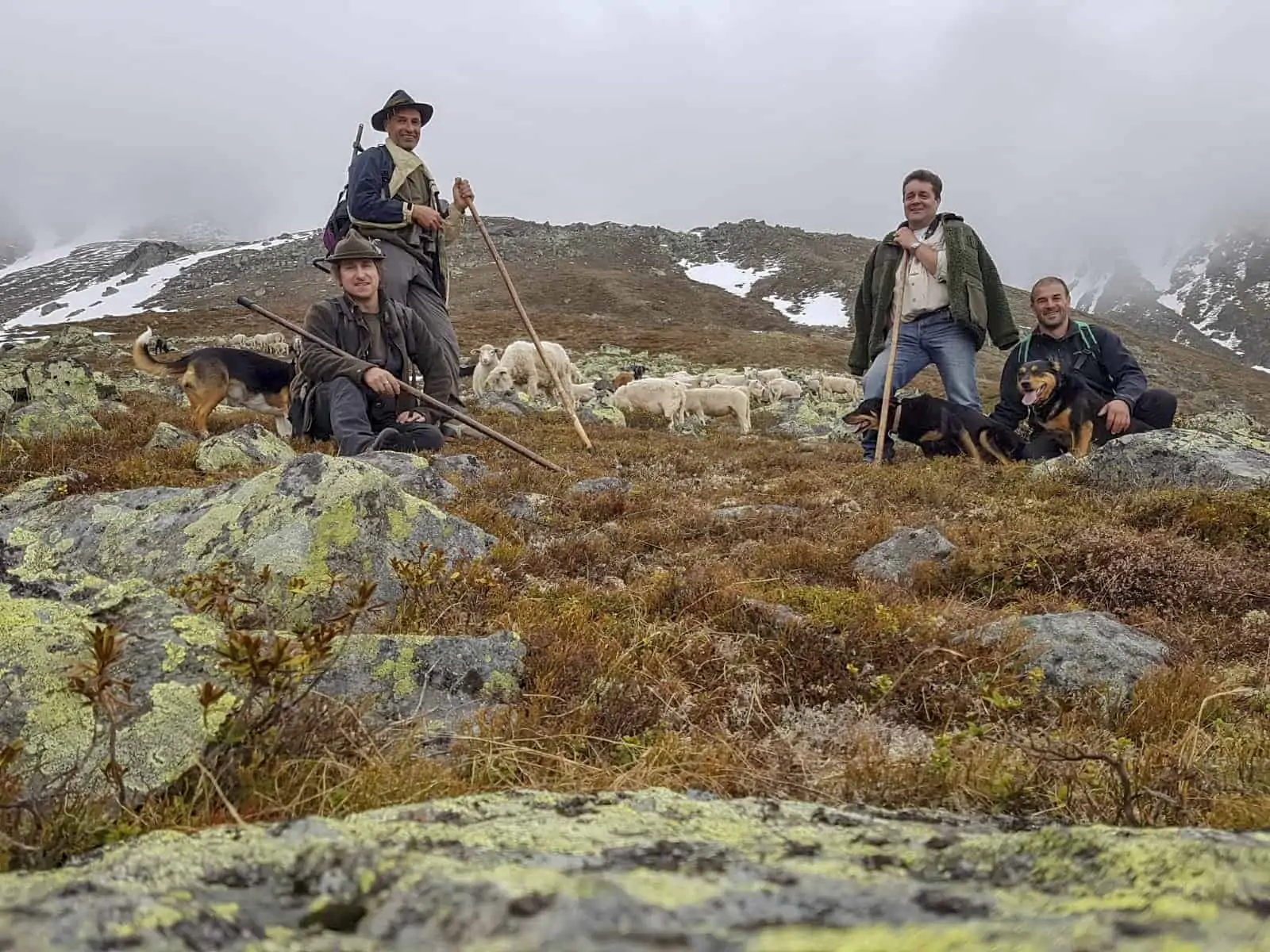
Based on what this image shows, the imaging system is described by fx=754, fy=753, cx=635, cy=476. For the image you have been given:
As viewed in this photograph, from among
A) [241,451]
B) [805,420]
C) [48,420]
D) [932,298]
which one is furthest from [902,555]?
[805,420]

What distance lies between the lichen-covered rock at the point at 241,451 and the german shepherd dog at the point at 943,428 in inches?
257

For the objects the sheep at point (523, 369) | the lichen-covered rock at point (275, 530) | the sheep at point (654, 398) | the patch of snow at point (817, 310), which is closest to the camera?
the lichen-covered rock at point (275, 530)

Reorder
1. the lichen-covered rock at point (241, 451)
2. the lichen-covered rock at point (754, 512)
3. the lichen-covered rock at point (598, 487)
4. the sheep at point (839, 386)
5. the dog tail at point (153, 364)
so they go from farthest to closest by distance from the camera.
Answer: the sheep at point (839, 386), the dog tail at point (153, 364), the lichen-covered rock at point (241, 451), the lichen-covered rock at point (598, 487), the lichen-covered rock at point (754, 512)

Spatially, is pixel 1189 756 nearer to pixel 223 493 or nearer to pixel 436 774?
pixel 436 774

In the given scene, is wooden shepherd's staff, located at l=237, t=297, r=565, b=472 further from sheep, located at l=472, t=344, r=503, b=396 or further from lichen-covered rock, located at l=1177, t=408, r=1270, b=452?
lichen-covered rock, located at l=1177, t=408, r=1270, b=452

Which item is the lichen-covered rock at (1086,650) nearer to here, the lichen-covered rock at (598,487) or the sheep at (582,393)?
the lichen-covered rock at (598,487)

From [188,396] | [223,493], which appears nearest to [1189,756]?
[223,493]

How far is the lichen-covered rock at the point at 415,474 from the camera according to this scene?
6008 millimetres

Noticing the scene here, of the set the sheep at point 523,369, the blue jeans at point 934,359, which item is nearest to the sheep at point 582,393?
the sheep at point 523,369

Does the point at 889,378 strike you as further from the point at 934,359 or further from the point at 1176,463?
the point at 1176,463

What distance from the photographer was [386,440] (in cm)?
746

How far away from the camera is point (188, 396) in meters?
11.1

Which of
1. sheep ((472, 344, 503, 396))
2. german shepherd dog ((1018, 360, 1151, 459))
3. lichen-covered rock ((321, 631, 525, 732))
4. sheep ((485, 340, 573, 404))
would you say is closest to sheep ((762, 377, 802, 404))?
sheep ((485, 340, 573, 404))

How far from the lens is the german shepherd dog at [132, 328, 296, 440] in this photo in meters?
11.1
